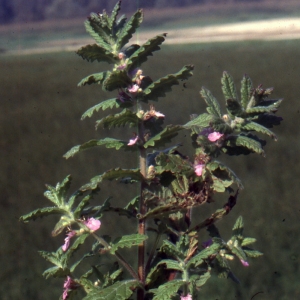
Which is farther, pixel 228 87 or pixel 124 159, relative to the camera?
pixel 124 159

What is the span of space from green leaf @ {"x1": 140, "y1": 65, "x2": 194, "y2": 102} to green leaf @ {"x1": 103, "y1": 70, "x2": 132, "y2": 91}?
2 centimetres

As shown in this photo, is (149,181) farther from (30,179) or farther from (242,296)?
(30,179)

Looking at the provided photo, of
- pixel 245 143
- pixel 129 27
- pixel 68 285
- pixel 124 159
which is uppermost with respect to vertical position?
pixel 129 27

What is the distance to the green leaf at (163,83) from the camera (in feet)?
1.45

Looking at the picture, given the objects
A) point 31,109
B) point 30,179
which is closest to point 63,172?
point 30,179

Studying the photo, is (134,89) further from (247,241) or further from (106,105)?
(247,241)

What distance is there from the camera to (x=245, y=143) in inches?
16.7

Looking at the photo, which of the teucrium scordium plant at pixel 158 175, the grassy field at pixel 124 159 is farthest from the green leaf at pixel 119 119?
the grassy field at pixel 124 159

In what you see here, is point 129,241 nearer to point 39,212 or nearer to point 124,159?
point 39,212

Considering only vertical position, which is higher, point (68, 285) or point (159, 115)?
point (159, 115)

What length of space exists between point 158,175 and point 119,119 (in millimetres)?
64

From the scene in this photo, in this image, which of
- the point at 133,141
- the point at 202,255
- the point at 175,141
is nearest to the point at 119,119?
the point at 133,141

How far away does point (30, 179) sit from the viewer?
2.72 meters

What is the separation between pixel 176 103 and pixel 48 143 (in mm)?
794
